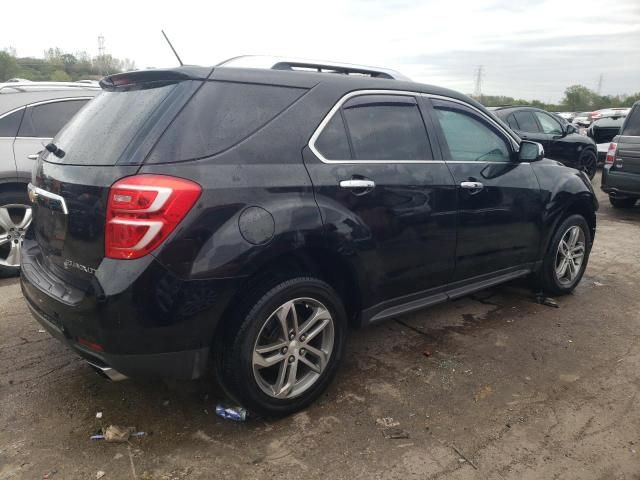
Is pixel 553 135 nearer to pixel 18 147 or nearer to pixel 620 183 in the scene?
pixel 620 183

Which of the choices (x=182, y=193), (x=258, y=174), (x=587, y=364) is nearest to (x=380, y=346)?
(x=587, y=364)

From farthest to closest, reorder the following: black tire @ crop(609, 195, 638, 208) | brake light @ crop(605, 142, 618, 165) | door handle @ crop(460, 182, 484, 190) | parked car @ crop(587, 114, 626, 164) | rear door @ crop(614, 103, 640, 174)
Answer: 1. parked car @ crop(587, 114, 626, 164)
2. black tire @ crop(609, 195, 638, 208)
3. brake light @ crop(605, 142, 618, 165)
4. rear door @ crop(614, 103, 640, 174)
5. door handle @ crop(460, 182, 484, 190)

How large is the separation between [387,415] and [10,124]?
4.43 meters

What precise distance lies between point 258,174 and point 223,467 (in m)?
1.39

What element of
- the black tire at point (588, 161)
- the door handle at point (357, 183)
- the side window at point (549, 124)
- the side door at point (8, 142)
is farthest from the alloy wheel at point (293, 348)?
the black tire at point (588, 161)

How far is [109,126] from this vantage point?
2609 mm

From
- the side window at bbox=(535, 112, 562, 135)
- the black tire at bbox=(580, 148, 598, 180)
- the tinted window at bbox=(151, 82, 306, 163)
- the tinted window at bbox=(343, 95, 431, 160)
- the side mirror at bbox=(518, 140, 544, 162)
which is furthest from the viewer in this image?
the black tire at bbox=(580, 148, 598, 180)

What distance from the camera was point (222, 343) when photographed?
257 cm

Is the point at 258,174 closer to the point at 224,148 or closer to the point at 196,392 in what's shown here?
the point at 224,148

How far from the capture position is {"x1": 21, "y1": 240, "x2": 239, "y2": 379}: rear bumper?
226 centimetres

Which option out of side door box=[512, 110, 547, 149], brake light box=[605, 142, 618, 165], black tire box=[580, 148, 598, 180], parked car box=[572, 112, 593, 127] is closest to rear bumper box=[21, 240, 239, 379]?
brake light box=[605, 142, 618, 165]

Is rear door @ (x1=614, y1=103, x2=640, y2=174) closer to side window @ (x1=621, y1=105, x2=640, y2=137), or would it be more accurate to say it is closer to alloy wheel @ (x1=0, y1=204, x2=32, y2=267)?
side window @ (x1=621, y1=105, x2=640, y2=137)

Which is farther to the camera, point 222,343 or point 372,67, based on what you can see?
point 372,67

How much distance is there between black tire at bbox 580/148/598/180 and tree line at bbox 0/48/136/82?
24.7m
